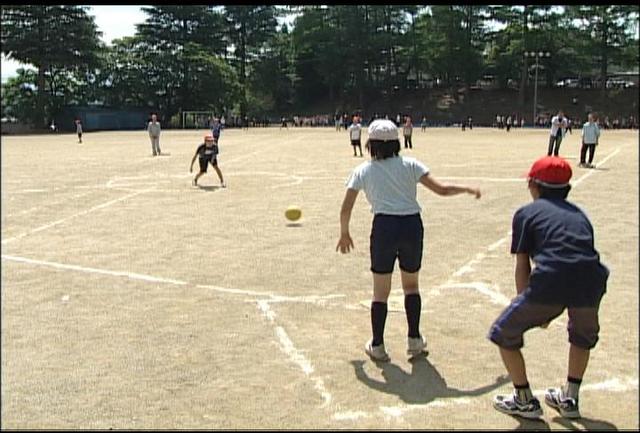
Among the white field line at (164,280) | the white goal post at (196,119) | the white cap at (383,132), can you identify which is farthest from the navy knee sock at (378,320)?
the white goal post at (196,119)

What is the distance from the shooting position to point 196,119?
248 ft

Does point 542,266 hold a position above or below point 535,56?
below

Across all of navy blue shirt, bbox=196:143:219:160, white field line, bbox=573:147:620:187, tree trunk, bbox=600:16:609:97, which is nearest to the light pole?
tree trunk, bbox=600:16:609:97

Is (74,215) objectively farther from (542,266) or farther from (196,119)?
(196,119)

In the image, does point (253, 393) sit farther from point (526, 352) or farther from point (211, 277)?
point (211, 277)

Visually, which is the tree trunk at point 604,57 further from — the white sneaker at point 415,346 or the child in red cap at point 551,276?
the child in red cap at point 551,276

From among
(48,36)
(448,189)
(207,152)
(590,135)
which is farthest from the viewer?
(590,135)

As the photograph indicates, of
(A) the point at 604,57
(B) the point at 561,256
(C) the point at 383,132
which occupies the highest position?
(A) the point at 604,57

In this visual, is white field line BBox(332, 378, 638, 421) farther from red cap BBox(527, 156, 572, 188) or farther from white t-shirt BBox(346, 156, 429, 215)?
red cap BBox(527, 156, 572, 188)

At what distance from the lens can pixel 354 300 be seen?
7.48 metres

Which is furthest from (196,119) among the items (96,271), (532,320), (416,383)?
(532,320)

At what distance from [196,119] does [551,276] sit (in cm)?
7369

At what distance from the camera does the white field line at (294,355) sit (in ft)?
16.4

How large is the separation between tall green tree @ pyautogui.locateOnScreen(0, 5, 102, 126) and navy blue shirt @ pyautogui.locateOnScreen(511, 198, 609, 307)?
265 centimetres
